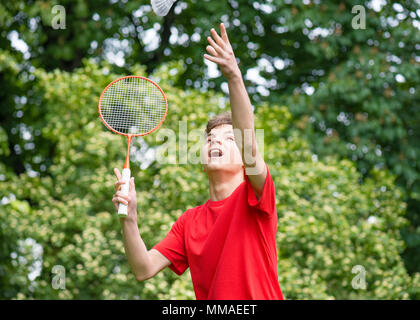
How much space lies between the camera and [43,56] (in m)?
10.1

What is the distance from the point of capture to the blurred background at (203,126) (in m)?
6.20

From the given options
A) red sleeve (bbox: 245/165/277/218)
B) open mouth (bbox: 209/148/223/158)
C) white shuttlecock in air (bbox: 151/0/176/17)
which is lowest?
red sleeve (bbox: 245/165/277/218)

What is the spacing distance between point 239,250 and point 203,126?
418 centimetres

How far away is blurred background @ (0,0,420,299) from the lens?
6.20 metres

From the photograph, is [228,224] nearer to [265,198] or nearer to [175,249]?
[265,198]

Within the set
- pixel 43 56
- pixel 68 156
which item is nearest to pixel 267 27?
pixel 43 56

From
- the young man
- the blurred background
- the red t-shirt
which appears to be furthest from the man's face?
the blurred background

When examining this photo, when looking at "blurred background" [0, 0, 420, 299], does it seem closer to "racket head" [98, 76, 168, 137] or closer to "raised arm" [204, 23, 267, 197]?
"racket head" [98, 76, 168, 137]

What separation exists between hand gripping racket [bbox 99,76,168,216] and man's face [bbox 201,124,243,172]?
0.56 m

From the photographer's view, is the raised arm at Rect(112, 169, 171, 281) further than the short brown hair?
No

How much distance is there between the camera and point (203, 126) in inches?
263

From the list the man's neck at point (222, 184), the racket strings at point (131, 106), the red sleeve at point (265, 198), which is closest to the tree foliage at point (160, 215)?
the racket strings at point (131, 106)

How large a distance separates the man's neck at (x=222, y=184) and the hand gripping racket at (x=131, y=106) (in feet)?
2.30
